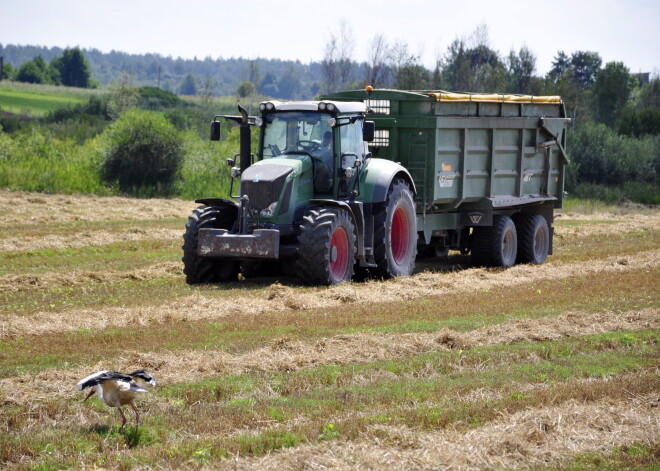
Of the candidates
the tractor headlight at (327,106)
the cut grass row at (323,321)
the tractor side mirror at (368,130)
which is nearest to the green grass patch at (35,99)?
the tractor headlight at (327,106)

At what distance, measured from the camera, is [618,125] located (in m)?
50.6

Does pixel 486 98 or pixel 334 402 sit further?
pixel 486 98

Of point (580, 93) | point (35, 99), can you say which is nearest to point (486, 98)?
point (580, 93)

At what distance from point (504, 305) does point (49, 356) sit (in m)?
6.70

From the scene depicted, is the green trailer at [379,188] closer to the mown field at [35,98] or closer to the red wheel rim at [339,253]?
the red wheel rim at [339,253]

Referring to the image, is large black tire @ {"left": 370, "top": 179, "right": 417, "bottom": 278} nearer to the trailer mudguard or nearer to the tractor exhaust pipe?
the trailer mudguard

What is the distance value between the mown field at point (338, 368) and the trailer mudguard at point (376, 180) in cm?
147

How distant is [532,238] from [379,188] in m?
5.21

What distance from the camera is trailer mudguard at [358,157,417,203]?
53.8ft

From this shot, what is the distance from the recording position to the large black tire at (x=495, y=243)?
63.1 ft

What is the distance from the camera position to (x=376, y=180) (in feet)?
54.0

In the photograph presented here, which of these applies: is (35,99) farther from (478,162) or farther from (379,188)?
(379,188)

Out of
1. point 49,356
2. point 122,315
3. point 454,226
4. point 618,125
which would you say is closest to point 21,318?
point 122,315

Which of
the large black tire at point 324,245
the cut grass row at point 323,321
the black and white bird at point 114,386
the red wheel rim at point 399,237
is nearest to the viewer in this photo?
the black and white bird at point 114,386
